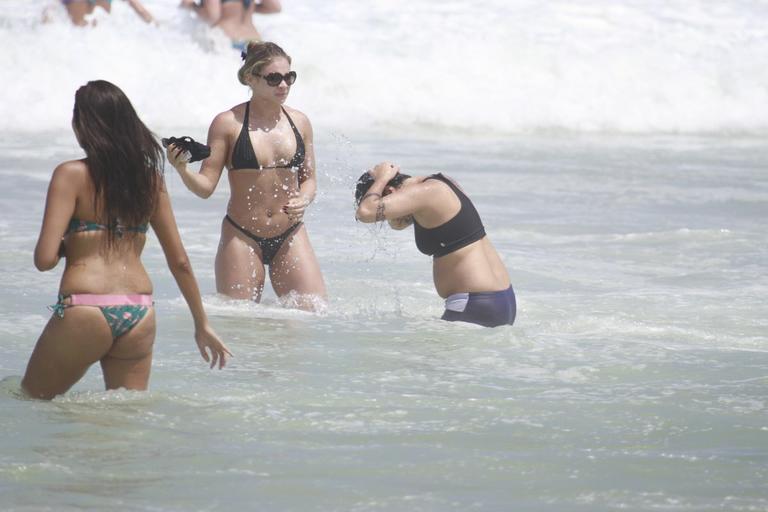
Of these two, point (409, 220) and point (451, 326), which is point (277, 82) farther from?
point (451, 326)

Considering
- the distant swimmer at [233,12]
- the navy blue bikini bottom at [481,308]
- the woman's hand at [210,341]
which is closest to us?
the woman's hand at [210,341]

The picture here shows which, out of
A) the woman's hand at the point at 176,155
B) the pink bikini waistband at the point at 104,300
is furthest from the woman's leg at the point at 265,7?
the pink bikini waistband at the point at 104,300

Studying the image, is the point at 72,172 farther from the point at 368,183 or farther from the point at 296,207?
the point at 368,183

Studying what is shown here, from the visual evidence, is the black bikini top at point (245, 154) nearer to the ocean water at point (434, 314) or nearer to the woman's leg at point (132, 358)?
the ocean water at point (434, 314)

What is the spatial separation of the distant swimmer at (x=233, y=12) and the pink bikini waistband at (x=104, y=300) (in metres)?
15.0

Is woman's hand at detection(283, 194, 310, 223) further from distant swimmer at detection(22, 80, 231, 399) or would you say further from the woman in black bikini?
distant swimmer at detection(22, 80, 231, 399)

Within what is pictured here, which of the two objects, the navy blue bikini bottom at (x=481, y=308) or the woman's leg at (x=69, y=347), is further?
the navy blue bikini bottom at (x=481, y=308)

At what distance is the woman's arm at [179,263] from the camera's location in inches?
188

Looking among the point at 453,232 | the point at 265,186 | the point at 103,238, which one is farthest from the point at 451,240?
the point at 103,238

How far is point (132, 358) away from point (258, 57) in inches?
106

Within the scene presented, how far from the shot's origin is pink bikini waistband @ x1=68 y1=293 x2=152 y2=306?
466 cm

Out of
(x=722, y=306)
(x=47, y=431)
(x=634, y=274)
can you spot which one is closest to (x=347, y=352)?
(x=47, y=431)

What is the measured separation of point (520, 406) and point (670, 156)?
1111 cm

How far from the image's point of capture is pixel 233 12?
1966 cm
